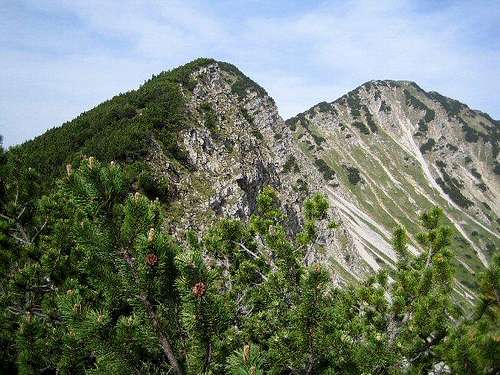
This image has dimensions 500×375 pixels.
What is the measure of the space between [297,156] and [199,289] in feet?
265

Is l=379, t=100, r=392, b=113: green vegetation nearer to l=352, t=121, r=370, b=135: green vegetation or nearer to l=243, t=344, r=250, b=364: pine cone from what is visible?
l=352, t=121, r=370, b=135: green vegetation

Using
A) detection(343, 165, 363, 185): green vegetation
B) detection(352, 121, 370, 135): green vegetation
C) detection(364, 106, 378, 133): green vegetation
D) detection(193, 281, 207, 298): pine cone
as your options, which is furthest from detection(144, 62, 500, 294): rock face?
detection(193, 281, 207, 298): pine cone

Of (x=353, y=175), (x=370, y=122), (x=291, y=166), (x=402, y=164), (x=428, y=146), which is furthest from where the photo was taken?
(x=428, y=146)

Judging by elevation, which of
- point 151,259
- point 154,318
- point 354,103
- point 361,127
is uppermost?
point 354,103

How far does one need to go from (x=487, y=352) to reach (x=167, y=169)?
32.6m

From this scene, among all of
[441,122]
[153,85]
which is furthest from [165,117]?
[441,122]

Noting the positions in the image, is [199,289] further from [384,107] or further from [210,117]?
[384,107]

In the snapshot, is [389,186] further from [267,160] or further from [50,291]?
[50,291]

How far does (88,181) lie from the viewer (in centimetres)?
402

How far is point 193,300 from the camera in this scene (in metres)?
3.62

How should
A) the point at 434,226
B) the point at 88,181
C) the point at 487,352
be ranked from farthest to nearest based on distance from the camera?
1. the point at 434,226
2. the point at 487,352
3. the point at 88,181

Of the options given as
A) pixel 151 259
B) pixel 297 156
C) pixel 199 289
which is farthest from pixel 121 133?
pixel 297 156

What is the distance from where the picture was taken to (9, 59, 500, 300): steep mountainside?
3525 cm

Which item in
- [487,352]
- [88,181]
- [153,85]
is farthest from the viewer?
[153,85]
